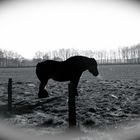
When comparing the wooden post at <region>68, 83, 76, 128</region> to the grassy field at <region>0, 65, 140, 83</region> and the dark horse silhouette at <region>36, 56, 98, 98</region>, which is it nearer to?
the dark horse silhouette at <region>36, 56, 98, 98</region>

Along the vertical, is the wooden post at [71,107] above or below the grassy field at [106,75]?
above

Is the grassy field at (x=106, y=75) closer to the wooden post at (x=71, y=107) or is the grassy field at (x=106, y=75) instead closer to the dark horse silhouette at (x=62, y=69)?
the dark horse silhouette at (x=62, y=69)

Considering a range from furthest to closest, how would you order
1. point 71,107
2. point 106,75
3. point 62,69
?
1. point 106,75
2. point 62,69
3. point 71,107

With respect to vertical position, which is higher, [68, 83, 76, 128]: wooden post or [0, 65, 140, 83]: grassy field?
[68, 83, 76, 128]: wooden post

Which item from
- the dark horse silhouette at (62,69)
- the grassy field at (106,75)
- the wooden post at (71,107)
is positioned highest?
the dark horse silhouette at (62,69)

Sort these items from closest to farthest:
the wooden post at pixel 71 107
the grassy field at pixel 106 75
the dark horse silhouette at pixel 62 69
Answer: the wooden post at pixel 71 107, the dark horse silhouette at pixel 62 69, the grassy field at pixel 106 75

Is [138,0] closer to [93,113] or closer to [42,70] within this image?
[93,113]

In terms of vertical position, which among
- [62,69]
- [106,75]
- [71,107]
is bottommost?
[106,75]

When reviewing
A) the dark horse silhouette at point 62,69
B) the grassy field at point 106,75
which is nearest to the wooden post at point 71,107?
the dark horse silhouette at point 62,69

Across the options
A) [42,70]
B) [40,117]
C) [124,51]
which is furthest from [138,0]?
[124,51]

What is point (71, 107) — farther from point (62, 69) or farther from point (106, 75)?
point (106, 75)

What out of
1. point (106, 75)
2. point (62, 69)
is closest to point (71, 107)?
point (62, 69)

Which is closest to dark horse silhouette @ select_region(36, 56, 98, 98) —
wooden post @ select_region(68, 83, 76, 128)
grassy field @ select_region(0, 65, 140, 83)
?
wooden post @ select_region(68, 83, 76, 128)

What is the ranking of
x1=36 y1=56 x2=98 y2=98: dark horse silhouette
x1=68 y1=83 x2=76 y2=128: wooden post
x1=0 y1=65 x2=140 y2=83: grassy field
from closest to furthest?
x1=68 y1=83 x2=76 y2=128: wooden post
x1=36 y1=56 x2=98 y2=98: dark horse silhouette
x1=0 y1=65 x2=140 y2=83: grassy field
